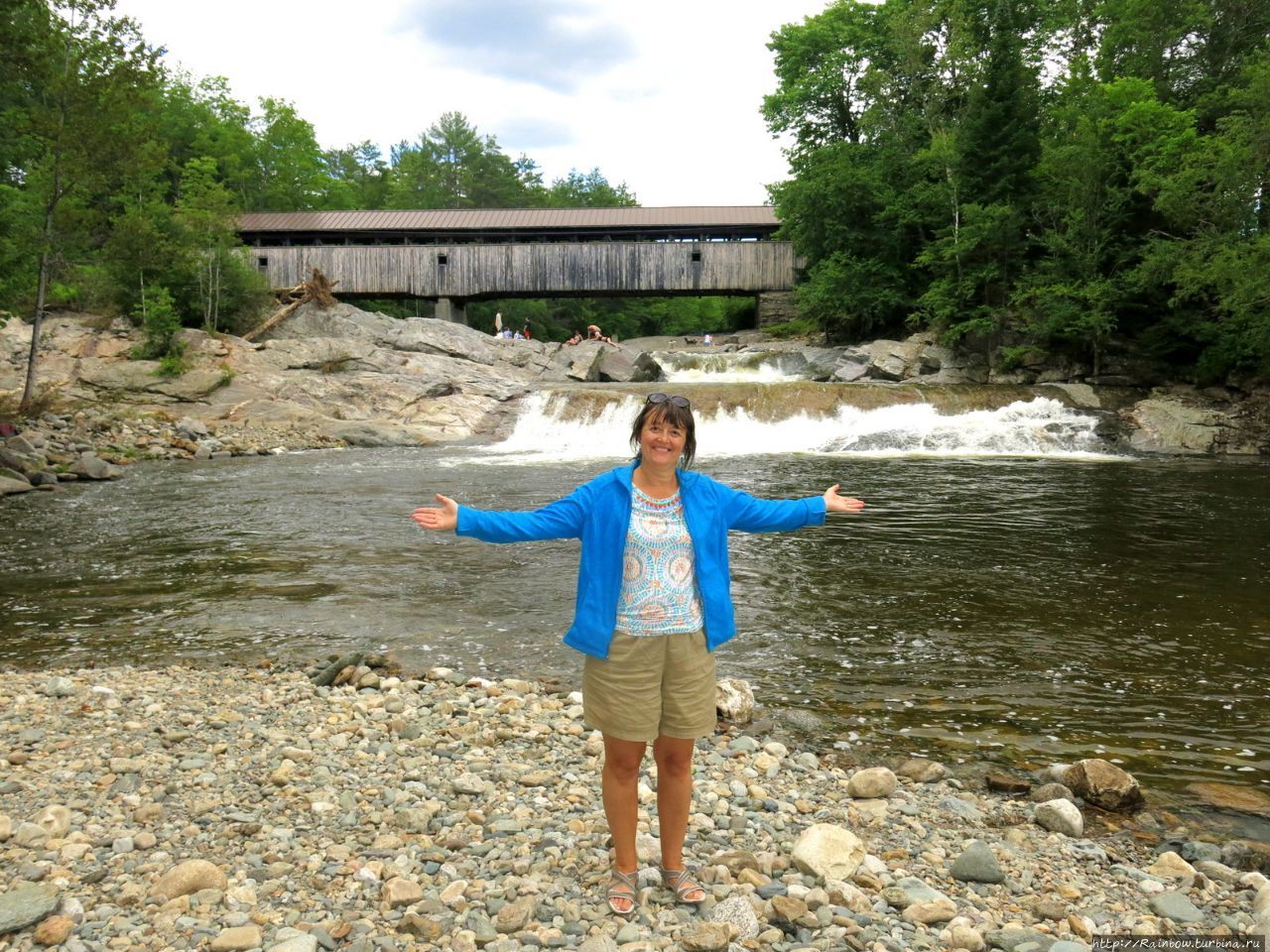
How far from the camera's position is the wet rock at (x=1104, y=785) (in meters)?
4.15

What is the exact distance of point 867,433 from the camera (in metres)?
22.7

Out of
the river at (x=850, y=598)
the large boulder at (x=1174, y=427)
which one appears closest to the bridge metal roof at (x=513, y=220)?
the large boulder at (x=1174, y=427)

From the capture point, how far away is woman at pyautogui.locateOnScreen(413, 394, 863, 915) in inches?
116

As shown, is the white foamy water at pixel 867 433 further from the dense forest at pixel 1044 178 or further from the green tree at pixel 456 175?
the green tree at pixel 456 175

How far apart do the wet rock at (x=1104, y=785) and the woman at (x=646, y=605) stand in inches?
93.8

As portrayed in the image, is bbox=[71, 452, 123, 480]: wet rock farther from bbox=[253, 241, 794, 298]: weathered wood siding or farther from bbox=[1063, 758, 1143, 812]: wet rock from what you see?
bbox=[253, 241, 794, 298]: weathered wood siding

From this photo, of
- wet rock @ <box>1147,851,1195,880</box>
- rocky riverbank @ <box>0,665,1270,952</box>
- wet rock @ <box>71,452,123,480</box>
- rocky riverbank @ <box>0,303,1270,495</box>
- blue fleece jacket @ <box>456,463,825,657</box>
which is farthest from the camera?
rocky riverbank @ <box>0,303,1270,495</box>

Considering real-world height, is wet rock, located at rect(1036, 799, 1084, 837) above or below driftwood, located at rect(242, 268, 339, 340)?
below

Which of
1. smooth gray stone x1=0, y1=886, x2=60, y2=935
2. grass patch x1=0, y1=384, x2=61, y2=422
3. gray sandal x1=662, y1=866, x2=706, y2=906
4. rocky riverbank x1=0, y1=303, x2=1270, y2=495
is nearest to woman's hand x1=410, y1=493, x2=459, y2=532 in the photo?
gray sandal x1=662, y1=866, x2=706, y2=906

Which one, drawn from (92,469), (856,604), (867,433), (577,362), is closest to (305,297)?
(577,362)

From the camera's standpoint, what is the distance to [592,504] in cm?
301

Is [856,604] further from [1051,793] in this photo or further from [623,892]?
[623,892]

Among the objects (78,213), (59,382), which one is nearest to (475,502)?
(78,213)

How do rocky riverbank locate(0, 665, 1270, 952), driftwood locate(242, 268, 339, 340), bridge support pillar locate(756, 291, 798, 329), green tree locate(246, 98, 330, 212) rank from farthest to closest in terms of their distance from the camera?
green tree locate(246, 98, 330, 212)
bridge support pillar locate(756, 291, 798, 329)
driftwood locate(242, 268, 339, 340)
rocky riverbank locate(0, 665, 1270, 952)
